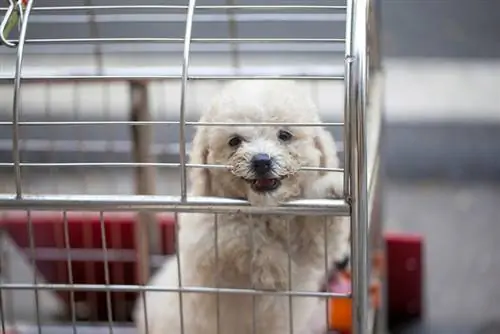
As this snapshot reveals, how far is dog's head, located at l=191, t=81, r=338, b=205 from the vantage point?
42.6 inches

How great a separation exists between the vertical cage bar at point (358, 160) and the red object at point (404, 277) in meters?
0.77

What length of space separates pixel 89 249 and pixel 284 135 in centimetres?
71

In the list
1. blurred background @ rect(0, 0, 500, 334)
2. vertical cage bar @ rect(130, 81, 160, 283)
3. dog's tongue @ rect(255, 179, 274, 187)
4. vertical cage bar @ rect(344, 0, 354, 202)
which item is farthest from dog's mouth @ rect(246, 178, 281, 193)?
vertical cage bar @ rect(130, 81, 160, 283)

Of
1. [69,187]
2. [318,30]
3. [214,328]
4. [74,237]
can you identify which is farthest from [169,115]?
[214,328]

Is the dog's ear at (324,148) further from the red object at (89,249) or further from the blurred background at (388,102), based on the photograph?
the red object at (89,249)

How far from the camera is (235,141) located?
116 cm

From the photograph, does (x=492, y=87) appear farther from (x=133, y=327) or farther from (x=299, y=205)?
(x=299, y=205)

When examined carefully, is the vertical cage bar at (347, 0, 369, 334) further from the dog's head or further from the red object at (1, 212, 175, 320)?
the red object at (1, 212, 175, 320)

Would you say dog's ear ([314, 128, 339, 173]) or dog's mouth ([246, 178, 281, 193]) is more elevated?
dog's ear ([314, 128, 339, 173])

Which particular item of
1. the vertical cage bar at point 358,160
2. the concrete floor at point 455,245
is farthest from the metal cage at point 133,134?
the concrete floor at point 455,245

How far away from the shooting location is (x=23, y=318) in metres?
1.86

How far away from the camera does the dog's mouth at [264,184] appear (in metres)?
1.04

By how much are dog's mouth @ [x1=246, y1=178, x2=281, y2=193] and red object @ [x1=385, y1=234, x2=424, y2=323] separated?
74 centimetres

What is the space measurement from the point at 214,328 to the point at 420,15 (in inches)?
66.7
